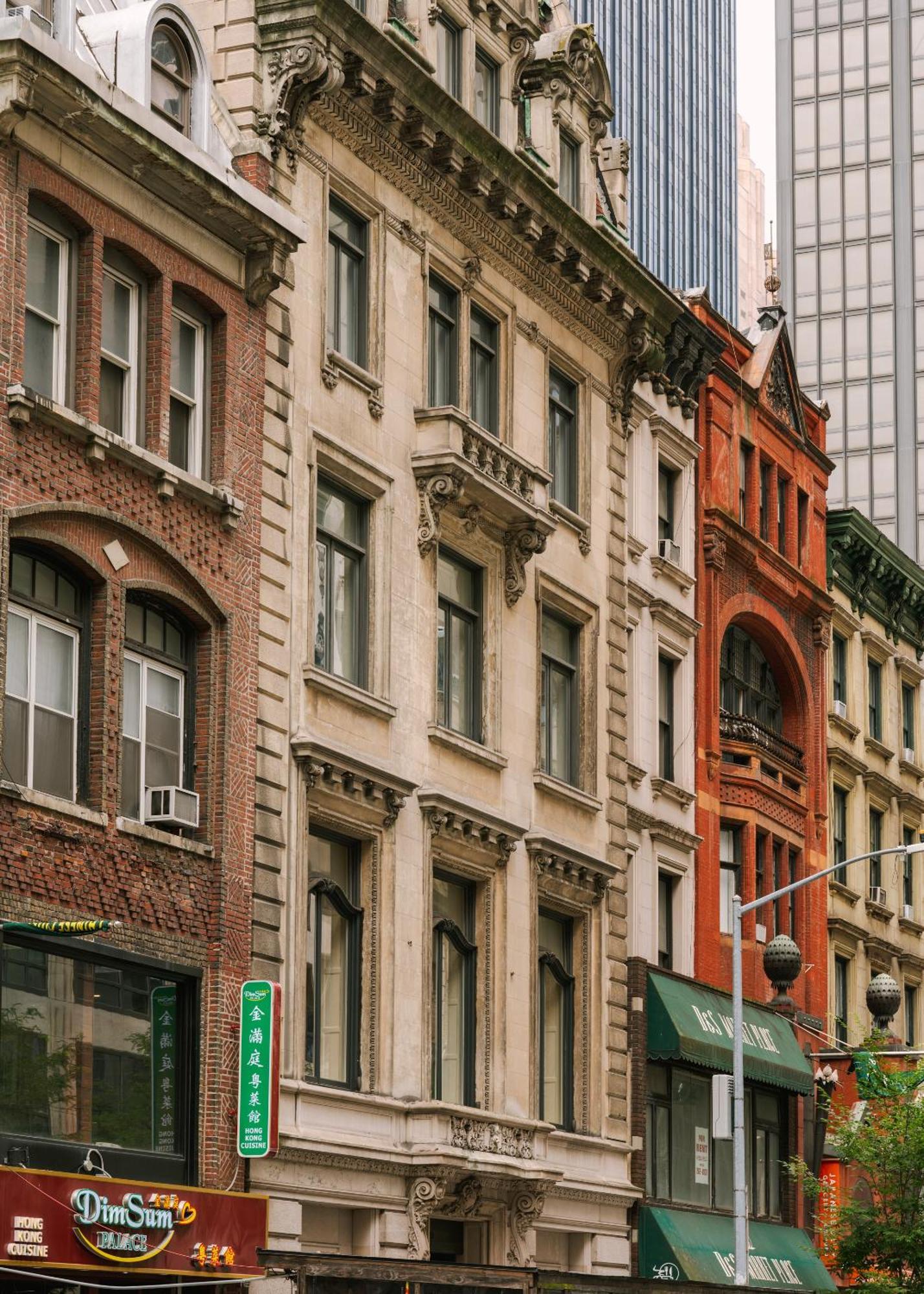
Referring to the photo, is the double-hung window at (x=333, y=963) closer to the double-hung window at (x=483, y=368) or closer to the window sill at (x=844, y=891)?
the double-hung window at (x=483, y=368)

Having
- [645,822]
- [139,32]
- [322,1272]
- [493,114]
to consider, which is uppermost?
[493,114]

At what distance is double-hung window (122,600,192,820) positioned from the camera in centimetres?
2906

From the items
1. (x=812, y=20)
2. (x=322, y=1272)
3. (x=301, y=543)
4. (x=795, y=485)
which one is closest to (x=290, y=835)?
(x=301, y=543)

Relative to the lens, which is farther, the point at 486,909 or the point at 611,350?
the point at 611,350

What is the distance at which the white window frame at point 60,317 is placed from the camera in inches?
1107

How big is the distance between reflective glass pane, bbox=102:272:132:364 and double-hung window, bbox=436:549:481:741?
822 cm

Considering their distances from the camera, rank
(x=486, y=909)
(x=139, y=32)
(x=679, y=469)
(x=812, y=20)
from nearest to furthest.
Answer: (x=139, y=32), (x=486, y=909), (x=679, y=469), (x=812, y=20)

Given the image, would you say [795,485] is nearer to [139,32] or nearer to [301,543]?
[301,543]

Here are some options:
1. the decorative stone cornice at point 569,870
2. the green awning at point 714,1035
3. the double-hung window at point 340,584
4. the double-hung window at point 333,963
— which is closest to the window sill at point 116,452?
the double-hung window at point 340,584

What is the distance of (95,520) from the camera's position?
28.3 meters

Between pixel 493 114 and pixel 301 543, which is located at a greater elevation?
pixel 493 114

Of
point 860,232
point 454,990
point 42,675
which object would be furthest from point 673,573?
point 860,232

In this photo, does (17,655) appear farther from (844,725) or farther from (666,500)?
(844,725)

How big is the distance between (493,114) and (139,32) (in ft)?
35.9
